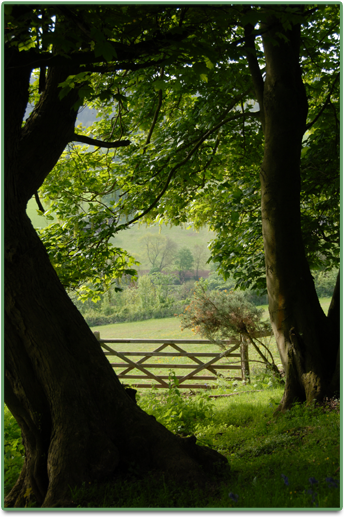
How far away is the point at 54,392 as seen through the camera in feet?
10.3

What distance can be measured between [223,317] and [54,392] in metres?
6.90

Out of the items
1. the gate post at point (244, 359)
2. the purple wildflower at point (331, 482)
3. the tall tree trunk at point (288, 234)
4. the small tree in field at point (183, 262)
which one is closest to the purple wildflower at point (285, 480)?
the purple wildflower at point (331, 482)

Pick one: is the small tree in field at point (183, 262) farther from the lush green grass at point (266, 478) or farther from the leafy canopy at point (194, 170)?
the lush green grass at point (266, 478)

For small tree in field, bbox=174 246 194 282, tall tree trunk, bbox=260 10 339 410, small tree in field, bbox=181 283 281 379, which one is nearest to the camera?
tall tree trunk, bbox=260 10 339 410

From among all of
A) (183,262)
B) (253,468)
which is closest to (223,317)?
(253,468)

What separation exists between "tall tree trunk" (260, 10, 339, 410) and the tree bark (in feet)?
5.40

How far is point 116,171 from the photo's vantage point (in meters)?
7.00

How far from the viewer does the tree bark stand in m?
3.08

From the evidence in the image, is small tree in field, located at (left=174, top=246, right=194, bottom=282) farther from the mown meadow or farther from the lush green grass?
the lush green grass

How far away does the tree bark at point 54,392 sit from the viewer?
3.08 metres

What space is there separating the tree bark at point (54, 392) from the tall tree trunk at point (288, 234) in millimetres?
1646

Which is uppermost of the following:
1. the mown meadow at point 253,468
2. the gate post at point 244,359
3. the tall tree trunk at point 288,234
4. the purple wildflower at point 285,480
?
the tall tree trunk at point 288,234

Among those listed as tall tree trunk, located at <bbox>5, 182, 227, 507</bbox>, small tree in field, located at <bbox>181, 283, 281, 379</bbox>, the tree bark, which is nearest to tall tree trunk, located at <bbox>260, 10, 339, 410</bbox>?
the tree bark
